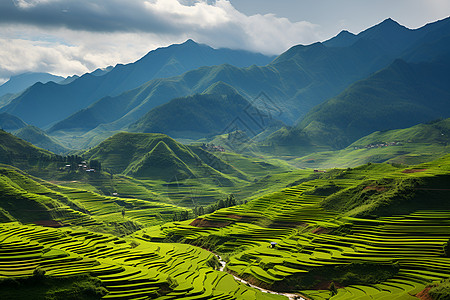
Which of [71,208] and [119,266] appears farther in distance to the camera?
[71,208]

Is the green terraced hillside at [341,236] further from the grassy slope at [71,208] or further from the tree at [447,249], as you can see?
the grassy slope at [71,208]

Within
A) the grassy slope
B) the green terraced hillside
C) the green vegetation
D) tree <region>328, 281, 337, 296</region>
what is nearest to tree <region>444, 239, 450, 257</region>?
the green terraced hillside

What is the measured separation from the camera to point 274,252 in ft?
230

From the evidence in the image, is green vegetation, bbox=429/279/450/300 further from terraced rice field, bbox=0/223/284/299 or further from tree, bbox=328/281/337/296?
terraced rice field, bbox=0/223/284/299

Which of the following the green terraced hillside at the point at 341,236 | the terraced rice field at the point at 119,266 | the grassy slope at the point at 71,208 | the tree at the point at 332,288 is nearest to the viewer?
the terraced rice field at the point at 119,266

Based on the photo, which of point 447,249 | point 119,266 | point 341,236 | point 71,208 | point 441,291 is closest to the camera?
point 441,291

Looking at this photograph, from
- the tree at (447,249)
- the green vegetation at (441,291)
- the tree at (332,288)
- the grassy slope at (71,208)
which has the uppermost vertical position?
the tree at (447,249)

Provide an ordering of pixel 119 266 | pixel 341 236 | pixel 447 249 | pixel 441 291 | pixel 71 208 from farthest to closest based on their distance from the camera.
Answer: pixel 71 208
pixel 341 236
pixel 119 266
pixel 447 249
pixel 441 291

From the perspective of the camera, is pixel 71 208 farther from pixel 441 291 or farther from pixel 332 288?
pixel 441 291

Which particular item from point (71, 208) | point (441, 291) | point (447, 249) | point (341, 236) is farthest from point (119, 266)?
point (71, 208)

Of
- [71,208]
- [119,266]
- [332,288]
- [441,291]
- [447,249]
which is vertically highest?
[447,249]

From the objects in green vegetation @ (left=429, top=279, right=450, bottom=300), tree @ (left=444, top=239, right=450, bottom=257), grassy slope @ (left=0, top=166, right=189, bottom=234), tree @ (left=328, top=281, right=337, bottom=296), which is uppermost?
tree @ (left=444, top=239, right=450, bottom=257)

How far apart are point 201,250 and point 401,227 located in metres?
40.8

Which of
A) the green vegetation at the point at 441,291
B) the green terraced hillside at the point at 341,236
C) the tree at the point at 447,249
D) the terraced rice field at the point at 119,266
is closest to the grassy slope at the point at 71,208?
the green terraced hillside at the point at 341,236
